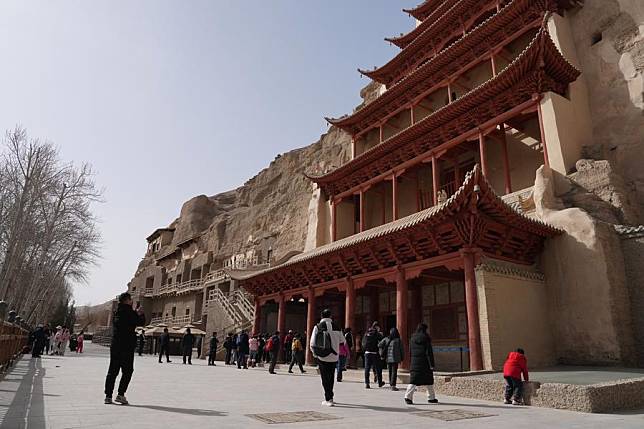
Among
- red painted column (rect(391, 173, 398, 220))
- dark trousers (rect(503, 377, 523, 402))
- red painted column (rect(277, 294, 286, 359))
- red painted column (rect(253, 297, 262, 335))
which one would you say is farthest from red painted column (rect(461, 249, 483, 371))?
red painted column (rect(253, 297, 262, 335))

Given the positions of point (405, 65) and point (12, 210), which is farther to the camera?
point (405, 65)

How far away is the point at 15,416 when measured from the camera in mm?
4797

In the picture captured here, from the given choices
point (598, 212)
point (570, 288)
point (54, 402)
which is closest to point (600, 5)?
point (598, 212)

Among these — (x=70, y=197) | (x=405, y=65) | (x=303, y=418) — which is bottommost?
(x=303, y=418)

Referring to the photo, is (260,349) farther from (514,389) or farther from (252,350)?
(514,389)

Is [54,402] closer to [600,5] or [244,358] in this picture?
[244,358]

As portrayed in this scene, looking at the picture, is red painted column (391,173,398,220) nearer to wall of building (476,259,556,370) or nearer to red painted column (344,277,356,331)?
red painted column (344,277,356,331)

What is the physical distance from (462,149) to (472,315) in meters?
8.89

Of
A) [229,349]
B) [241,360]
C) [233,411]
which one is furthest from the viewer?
[229,349]

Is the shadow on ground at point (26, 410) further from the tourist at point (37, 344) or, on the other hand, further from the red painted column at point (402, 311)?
the tourist at point (37, 344)

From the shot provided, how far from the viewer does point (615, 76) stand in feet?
53.6

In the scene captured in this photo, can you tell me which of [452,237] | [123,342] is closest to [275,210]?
[452,237]

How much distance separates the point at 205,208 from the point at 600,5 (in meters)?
47.6

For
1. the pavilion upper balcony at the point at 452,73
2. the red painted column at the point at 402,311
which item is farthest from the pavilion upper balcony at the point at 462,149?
Result: the red painted column at the point at 402,311
